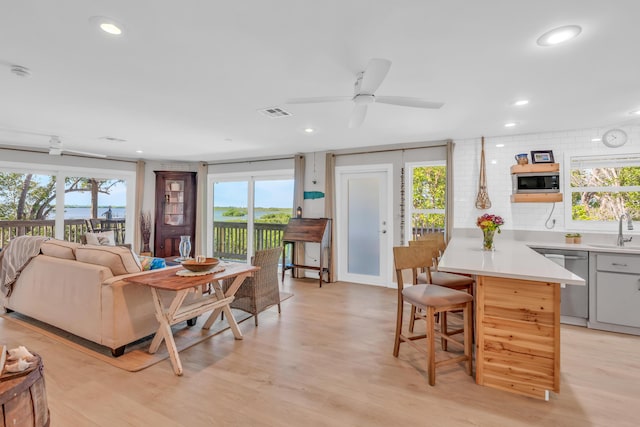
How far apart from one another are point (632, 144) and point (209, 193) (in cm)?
724

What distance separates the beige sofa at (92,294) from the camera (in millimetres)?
2619

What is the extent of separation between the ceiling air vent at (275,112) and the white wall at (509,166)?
2764 millimetres

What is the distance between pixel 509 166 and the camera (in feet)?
14.4

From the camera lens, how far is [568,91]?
2.78 meters

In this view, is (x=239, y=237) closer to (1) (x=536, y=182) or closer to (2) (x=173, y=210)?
(2) (x=173, y=210)

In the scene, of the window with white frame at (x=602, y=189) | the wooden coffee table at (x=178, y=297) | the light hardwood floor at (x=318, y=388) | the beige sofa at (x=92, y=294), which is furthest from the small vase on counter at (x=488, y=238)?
the beige sofa at (x=92, y=294)

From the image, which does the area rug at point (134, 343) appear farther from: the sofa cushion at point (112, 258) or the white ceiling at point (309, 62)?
the white ceiling at point (309, 62)

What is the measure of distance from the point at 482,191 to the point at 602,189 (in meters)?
1.39

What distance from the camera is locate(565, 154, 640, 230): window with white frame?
3.88 meters

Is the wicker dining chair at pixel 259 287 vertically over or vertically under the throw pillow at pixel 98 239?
under

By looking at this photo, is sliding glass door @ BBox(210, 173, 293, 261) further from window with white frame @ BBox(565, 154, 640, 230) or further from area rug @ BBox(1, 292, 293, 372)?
window with white frame @ BBox(565, 154, 640, 230)

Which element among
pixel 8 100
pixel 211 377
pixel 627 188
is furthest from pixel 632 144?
pixel 8 100

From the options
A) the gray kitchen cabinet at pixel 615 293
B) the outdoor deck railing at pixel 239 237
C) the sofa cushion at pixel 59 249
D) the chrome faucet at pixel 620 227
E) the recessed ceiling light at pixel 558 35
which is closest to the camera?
the recessed ceiling light at pixel 558 35

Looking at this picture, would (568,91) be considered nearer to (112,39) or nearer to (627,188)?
(627,188)
